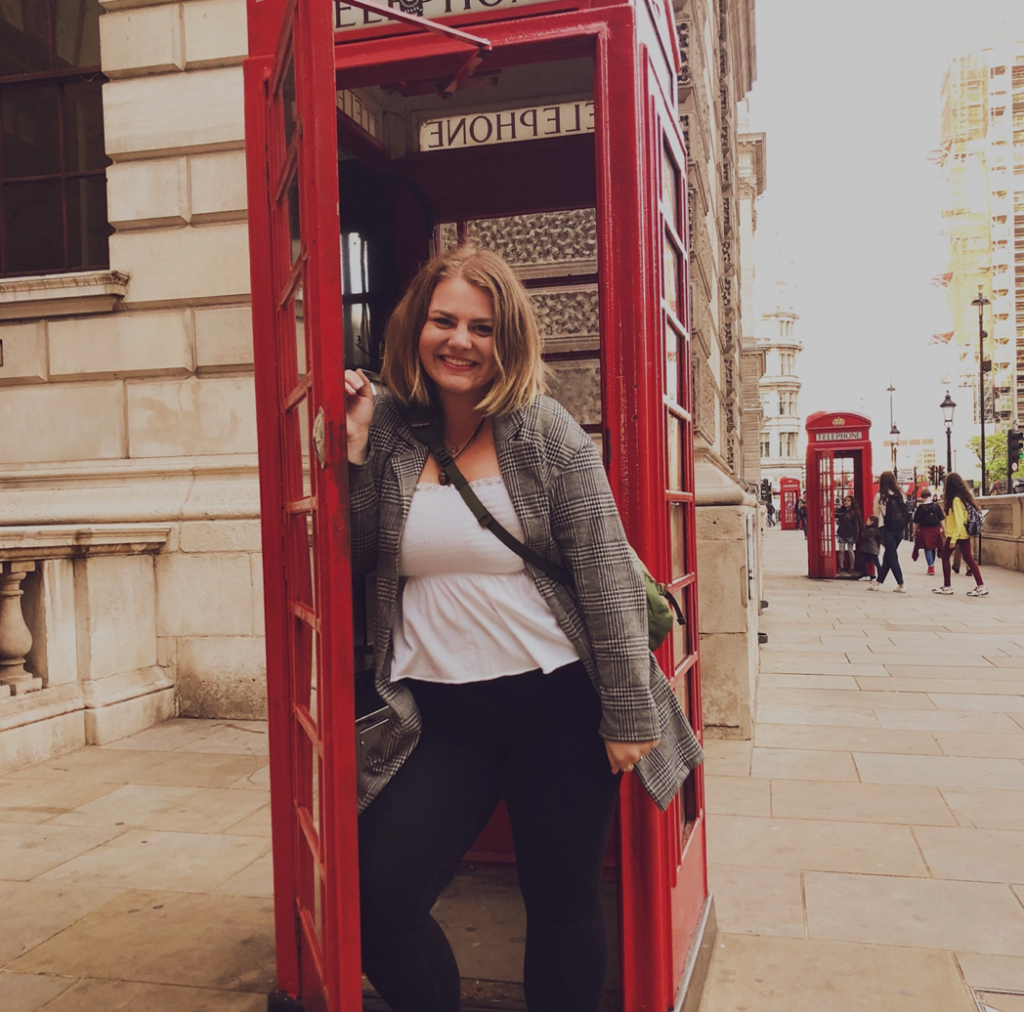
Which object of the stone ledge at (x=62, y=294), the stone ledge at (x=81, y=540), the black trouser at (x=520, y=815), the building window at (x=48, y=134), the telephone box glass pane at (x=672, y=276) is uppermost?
the building window at (x=48, y=134)

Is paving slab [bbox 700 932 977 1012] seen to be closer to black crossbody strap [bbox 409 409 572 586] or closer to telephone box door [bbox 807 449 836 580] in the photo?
black crossbody strap [bbox 409 409 572 586]

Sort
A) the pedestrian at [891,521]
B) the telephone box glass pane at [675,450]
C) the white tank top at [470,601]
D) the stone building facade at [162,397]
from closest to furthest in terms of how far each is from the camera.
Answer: the white tank top at [470,601] → the telephone box glass pane at [675,450] → the stone building facade at [162,397] → the pedestrian at [891,521]

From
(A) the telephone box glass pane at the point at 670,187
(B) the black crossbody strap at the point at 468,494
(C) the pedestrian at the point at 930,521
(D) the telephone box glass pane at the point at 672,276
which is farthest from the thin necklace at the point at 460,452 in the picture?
(C) the pedestrian at the point at 930,521

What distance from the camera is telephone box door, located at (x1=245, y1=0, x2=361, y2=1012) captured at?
1.81 m

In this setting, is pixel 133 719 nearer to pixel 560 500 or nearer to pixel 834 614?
pixel 560 500

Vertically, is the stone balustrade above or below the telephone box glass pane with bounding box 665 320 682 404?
below

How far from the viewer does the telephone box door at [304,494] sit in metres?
1.81

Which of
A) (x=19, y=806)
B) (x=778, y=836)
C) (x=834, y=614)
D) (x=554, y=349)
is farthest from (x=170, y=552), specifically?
(x=834, y=614)

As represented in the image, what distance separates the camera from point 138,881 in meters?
3.67

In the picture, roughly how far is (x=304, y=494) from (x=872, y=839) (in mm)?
3052

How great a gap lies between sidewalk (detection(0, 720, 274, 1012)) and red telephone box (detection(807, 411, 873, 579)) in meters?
12.8

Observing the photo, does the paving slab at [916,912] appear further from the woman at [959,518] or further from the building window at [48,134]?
the woman at [959,518]

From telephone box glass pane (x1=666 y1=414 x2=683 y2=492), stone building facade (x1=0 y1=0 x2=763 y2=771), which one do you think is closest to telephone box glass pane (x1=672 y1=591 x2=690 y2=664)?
telephone box glass pane (x1=666 y1=414 x2=683 y2=492)

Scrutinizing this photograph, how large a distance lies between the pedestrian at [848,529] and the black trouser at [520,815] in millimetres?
14936
